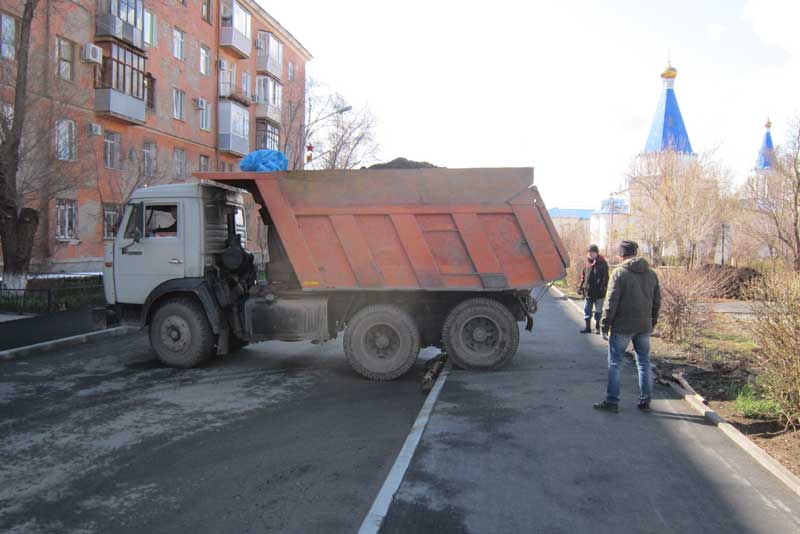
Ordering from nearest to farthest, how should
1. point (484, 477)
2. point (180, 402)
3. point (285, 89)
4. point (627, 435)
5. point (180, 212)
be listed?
point (484, 477) → point (627, 435) → point (180, 402) → point (180, 212) → point (285, 89)

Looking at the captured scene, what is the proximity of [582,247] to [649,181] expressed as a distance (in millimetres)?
7042

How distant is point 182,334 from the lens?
29.0ft

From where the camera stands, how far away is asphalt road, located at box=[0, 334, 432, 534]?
405 cm

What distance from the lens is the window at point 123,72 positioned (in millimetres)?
25250

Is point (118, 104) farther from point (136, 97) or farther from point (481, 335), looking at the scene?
point (481, 335)

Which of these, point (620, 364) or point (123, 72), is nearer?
point (620, 364)

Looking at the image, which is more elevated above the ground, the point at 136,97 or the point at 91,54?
the point at 91,54

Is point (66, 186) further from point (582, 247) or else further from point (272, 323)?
point (582, 247)

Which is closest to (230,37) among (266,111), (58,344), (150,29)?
(266,111)

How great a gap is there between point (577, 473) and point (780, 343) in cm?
265

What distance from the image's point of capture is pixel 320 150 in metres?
36.6

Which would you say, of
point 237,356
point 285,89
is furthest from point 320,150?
point 237,356

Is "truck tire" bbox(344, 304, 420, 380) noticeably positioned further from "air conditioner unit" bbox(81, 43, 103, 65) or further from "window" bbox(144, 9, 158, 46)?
"window" bbox(144, 9, 158, 46)

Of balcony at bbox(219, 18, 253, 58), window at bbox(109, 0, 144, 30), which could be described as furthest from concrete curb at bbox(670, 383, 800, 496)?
balcony at bbox(219, 18, 253, 58)
